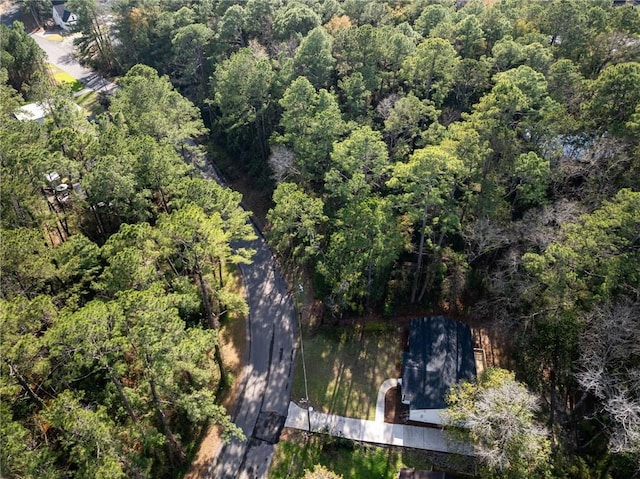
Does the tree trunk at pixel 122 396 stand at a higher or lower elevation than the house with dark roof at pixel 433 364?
higher

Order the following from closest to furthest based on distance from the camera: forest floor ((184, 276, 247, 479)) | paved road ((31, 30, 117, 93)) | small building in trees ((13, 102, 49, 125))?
1. forest floor ((184, 276, 247, 479))
2. small building in trees ((13, 102, 49, 125))
3. paved road ((31, 30, 117, 93))

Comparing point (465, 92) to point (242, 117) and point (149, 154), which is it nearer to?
point (242, 117)

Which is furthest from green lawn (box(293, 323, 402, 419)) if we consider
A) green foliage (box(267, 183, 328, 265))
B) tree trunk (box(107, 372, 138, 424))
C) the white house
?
the white house

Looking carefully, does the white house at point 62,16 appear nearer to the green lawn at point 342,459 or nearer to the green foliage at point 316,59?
the green foliage at point 316,59

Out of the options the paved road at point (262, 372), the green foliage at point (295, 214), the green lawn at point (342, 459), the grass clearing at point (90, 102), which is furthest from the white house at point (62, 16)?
the green lawn at point (342, 459)

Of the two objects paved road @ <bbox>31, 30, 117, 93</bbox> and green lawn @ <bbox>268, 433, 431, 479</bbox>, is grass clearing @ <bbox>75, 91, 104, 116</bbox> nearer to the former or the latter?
paved road @ <bbox>31, 30, 117, 93</bbox>

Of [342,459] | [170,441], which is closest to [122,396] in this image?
[170,441]
